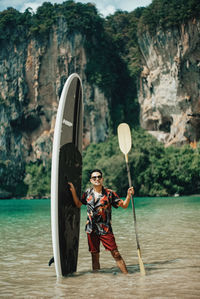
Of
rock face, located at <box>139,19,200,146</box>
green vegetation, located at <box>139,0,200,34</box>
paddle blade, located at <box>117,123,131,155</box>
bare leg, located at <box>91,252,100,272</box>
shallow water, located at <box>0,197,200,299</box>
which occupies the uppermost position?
green vegetation, located at <box>139,0,200,34</box>

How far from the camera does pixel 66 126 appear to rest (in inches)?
190

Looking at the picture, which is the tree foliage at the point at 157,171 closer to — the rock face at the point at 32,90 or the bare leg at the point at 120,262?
the rock face at the point at 32,90

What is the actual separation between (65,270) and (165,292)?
1366 millimetres

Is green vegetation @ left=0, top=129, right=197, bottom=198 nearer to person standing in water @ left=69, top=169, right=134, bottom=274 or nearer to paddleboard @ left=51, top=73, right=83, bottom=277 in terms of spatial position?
paddleboard @ left=51, top=73, right=83, bottom=277

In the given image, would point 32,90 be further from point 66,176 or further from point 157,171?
point 66,176

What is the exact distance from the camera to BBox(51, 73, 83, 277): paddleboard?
4.44m

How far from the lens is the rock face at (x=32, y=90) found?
50.7 meters

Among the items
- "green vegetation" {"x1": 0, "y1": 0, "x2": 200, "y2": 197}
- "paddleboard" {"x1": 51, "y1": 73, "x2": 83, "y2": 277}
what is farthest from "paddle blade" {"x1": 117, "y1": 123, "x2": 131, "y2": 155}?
"green vegetation" {"x1": 0, "y1": 0, "x2": 200, "y2": 197}

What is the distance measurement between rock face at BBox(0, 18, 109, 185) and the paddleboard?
4569cm

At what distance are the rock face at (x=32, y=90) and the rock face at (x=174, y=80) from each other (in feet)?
33.6

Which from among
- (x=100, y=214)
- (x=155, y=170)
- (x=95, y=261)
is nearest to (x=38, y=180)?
(x=155, y=170)

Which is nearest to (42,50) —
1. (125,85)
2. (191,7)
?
(125,85)

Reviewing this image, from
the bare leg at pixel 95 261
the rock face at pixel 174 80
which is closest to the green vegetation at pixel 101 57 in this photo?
the rock face at pixel 174 80

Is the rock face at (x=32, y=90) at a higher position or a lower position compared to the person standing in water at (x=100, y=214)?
higher
